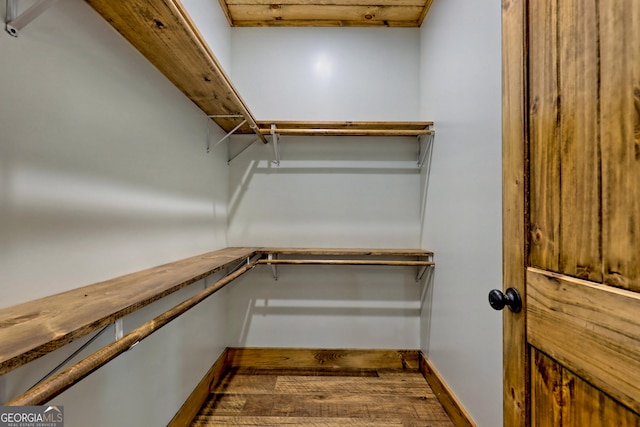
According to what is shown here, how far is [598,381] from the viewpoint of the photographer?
1.74 feet

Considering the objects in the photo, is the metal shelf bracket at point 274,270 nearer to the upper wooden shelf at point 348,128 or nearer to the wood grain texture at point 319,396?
the wood grain texture at point 319,396

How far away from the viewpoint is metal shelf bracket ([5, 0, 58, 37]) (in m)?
0.69

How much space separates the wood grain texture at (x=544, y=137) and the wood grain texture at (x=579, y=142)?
0.02 metres

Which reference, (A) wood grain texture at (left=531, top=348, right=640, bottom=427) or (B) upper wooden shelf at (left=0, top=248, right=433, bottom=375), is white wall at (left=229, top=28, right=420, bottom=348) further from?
(A) wood grain texture at (left=531, top=348, right=640, bottom=427)

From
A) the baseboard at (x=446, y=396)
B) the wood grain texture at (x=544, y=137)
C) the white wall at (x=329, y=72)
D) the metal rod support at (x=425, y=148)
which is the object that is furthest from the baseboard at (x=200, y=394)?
the metal rod support at (x=425, y=148)

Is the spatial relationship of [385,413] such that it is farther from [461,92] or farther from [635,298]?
[461,92]

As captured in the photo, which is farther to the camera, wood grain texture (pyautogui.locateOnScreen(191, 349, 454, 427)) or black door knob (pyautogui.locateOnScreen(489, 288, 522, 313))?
wood grain texture (pyautogui.locateOnScreen(191, 349, 454, 427))

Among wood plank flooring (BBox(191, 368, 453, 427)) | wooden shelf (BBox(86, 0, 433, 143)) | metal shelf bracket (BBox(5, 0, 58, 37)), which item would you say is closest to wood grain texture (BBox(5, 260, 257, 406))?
metal shelf bracket (BBox(5, 0, 58, 37))

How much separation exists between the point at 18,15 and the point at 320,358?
87.8 inches

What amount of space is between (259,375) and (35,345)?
1.84 m

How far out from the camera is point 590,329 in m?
0.55

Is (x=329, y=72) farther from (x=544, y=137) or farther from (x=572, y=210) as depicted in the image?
(x=572, y=210)

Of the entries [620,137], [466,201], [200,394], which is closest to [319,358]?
[200,394]

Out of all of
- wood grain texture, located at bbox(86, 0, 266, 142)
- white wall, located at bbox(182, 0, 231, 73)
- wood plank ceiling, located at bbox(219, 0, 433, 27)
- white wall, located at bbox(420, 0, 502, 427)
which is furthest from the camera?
wood plank ceiling, located at bbox(219, 0, 433, 27)
